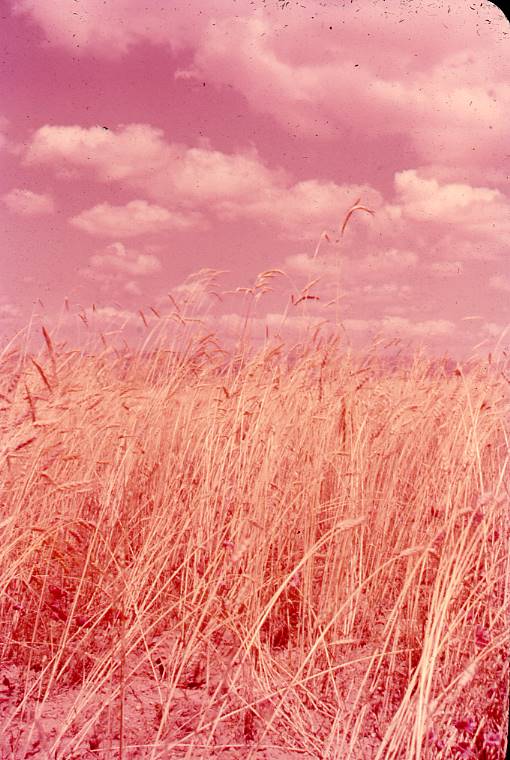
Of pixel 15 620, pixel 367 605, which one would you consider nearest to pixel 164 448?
pixel 15 620

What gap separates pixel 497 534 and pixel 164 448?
4.46ft

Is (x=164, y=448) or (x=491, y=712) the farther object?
(x=164, y=448)

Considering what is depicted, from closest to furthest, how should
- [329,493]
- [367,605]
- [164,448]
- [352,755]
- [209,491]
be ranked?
[352,755]
[367,605]
[209,491]
[329,493]
[164,448]

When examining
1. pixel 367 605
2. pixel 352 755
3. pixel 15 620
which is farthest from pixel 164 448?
pixel 352 755

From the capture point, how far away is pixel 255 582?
63.7 inches

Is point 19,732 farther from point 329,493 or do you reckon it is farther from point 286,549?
point 329,493

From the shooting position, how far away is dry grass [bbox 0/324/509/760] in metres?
1.34

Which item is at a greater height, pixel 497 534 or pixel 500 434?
pixel 500 434

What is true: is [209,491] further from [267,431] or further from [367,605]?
[367,605]

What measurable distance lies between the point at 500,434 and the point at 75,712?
6.66 feet

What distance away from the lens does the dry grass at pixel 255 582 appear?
134 cm

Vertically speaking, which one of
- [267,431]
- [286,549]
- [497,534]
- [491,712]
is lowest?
[491,712]

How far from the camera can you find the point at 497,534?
1.76 meters

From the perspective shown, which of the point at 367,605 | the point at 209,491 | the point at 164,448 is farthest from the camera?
the point at 164,448
